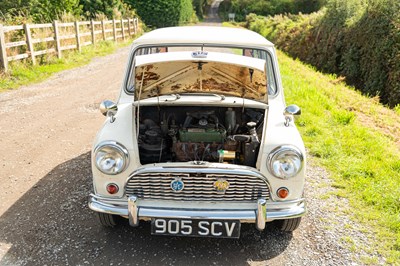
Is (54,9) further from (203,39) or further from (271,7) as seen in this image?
(271,7)

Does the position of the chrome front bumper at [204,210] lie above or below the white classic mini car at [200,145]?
below

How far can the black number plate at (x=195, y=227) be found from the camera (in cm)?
276

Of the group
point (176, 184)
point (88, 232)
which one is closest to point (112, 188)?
point (176, 184)

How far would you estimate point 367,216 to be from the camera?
3.67m

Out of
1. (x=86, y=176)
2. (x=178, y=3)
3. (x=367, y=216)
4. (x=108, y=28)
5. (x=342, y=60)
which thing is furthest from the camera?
(x=178, y=3)

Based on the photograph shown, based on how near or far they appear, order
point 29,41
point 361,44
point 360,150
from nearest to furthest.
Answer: point 360,150, point 29,41, point 361,44

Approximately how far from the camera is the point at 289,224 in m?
3.20

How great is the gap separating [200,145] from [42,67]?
33.3ft

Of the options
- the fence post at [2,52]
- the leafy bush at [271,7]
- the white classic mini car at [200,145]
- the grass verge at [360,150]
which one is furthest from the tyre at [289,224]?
the leafy bush at [271,7]

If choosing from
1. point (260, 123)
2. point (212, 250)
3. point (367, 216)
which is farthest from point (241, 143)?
point (367, 216)

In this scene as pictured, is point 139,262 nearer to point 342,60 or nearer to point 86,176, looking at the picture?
point 86,176

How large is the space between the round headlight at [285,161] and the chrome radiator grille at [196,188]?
0.53ft

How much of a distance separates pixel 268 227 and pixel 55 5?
17029mm

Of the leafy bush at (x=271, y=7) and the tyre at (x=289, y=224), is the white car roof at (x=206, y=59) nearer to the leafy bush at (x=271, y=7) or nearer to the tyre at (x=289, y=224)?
the tyre at (x=289, y=224)
